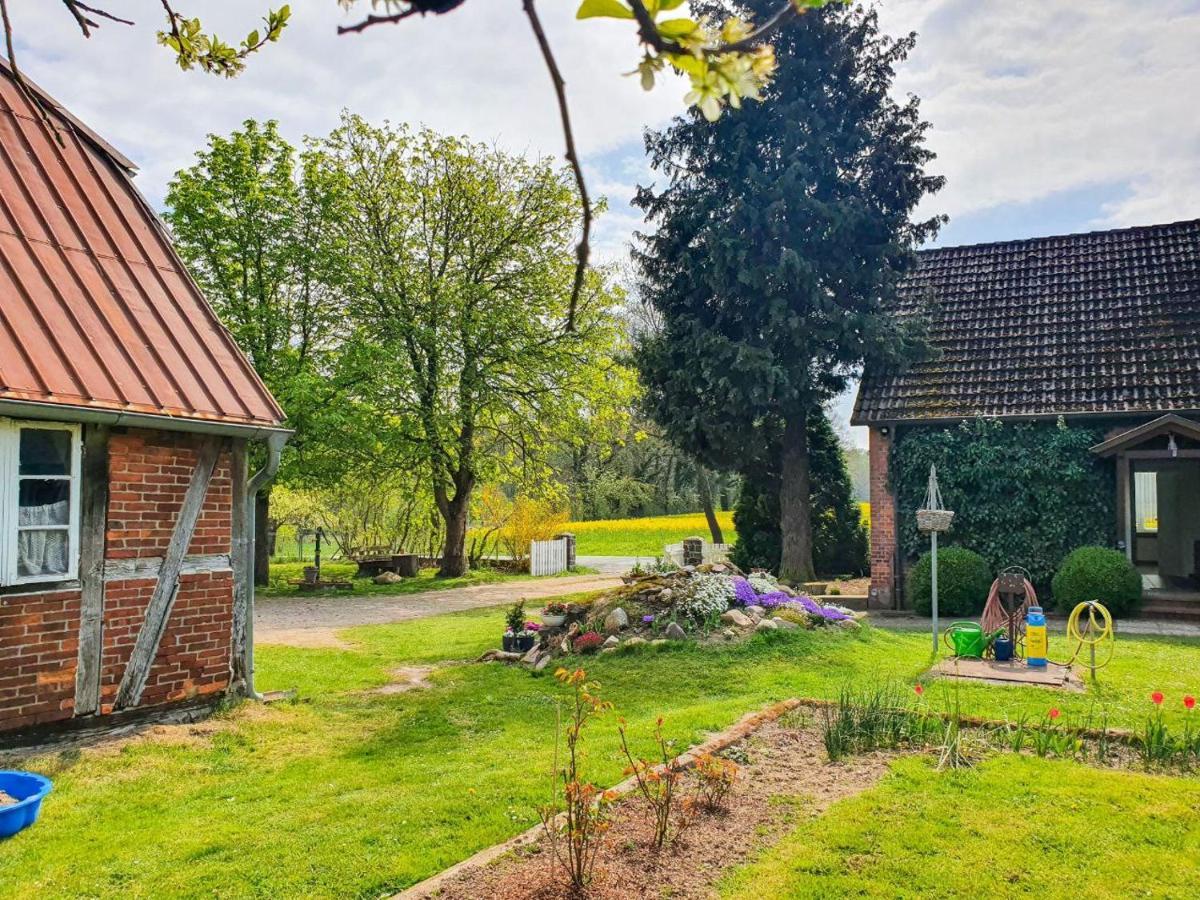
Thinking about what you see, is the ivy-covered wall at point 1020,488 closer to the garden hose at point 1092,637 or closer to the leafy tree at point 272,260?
the garden hose at point 1092,637

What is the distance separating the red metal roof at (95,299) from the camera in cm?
671

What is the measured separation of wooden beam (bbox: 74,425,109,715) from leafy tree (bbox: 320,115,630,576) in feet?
45.4

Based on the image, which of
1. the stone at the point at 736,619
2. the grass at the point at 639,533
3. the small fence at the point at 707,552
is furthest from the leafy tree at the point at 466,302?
the stone at the point at 736,619

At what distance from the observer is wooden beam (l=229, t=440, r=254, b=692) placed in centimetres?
816

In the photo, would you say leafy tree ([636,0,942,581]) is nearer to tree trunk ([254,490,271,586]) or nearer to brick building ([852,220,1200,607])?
brick building ([852,220,1200,607])

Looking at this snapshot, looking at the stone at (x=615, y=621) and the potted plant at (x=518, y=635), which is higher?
the stone at (x=615, y=621)

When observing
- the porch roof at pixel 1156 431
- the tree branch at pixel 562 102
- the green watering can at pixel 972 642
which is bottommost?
the green watering can at pixel 972 642

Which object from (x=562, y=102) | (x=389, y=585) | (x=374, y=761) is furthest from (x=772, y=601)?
(x=389, y=585)

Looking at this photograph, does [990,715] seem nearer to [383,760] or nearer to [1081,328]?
[383,760]

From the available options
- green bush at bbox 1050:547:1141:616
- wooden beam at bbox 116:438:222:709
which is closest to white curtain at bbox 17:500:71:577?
wooden beam at bbox 116:438:222:709

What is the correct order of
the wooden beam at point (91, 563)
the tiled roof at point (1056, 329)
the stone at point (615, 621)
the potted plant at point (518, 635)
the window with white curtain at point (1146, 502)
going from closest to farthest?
the wooden beam at point (91, 563) → the stone at point (615, 621) → the potted plant at point (518, 635) → the tiled roof at point (1056, 329) → the window with white curtain at point (1146, 502)

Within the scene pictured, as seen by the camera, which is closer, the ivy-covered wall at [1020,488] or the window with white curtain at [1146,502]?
the ivy-covered wall at [1020,488]

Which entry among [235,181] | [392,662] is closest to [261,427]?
[392,662]

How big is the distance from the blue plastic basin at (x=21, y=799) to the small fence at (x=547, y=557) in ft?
63.5
